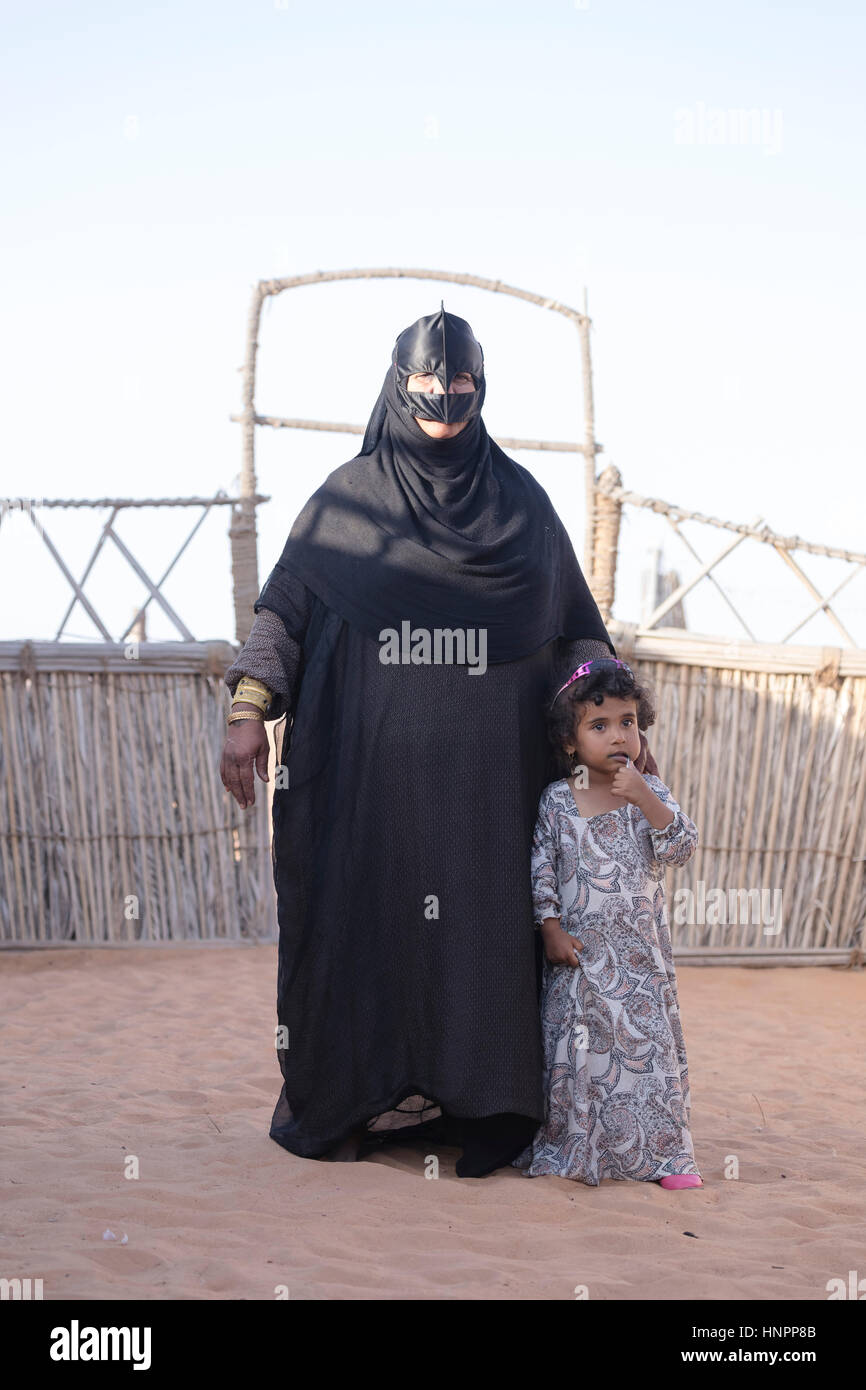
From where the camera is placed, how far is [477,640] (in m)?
3.08

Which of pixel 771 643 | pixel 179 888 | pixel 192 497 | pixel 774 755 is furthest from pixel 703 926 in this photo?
pixel 192 497

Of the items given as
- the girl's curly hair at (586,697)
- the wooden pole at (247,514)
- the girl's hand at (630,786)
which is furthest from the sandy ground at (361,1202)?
the wooden pole at (247,514)

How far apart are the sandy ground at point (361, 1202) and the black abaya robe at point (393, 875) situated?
0.21 m

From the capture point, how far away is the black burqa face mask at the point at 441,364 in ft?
10.0

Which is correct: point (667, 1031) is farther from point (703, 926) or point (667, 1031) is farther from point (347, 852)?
point (703, 926)

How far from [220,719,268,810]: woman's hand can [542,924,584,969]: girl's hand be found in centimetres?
73

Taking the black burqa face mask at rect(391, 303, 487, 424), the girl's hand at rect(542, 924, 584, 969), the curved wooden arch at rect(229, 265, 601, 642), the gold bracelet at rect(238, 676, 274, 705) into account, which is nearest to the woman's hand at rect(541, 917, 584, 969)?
the girl's hand at rect(542, 924, 584, 969)

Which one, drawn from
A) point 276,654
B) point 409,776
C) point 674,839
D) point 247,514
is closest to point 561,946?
point 674,839

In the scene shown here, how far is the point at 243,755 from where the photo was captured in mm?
2971

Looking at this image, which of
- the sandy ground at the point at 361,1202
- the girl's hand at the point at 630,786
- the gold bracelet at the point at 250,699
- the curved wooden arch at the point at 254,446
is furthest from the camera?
the curved wooden arch at the point at 254,446

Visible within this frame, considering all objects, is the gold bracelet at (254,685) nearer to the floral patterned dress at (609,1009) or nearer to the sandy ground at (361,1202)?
the floral patterned dress at (609,1009)

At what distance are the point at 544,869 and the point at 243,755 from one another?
0.72 m

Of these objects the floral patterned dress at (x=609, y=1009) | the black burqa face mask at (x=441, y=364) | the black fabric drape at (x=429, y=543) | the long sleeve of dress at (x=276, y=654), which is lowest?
the floral patterned dress at (x=609, y=1009)

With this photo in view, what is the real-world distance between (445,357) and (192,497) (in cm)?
521
